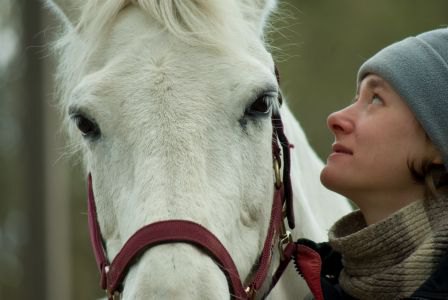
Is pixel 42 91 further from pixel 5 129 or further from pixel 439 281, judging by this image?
pixel 439 281

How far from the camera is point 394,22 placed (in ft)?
46.5

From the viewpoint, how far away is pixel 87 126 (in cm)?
281

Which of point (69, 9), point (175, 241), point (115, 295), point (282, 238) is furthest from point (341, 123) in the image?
point (69, 9)

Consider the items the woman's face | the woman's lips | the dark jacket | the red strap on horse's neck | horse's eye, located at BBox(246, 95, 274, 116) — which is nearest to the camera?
the red strap on horse's neck

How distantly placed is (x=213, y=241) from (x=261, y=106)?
21.4 inches

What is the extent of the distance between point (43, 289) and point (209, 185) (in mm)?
7023

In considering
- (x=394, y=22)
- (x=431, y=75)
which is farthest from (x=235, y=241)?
(x=394, y=22)

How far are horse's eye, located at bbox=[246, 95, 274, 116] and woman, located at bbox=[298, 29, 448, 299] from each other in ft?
1.07

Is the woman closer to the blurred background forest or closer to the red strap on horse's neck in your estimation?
the red strap on horse's neck

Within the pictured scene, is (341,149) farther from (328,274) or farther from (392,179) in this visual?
(328,274)

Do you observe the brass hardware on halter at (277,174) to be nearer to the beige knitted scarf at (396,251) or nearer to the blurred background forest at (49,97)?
the beige knitted scarf at (396,251)

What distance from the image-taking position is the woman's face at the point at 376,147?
2.88 m

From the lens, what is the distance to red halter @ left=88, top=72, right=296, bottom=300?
2.42 metres

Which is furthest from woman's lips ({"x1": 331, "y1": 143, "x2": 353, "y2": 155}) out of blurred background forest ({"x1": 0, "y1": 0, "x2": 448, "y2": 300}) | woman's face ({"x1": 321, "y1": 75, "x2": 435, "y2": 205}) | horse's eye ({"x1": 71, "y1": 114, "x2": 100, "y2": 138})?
blurred background forest ({"x1": 0, "y1": 0, "x2": 448, "y2": 300})
